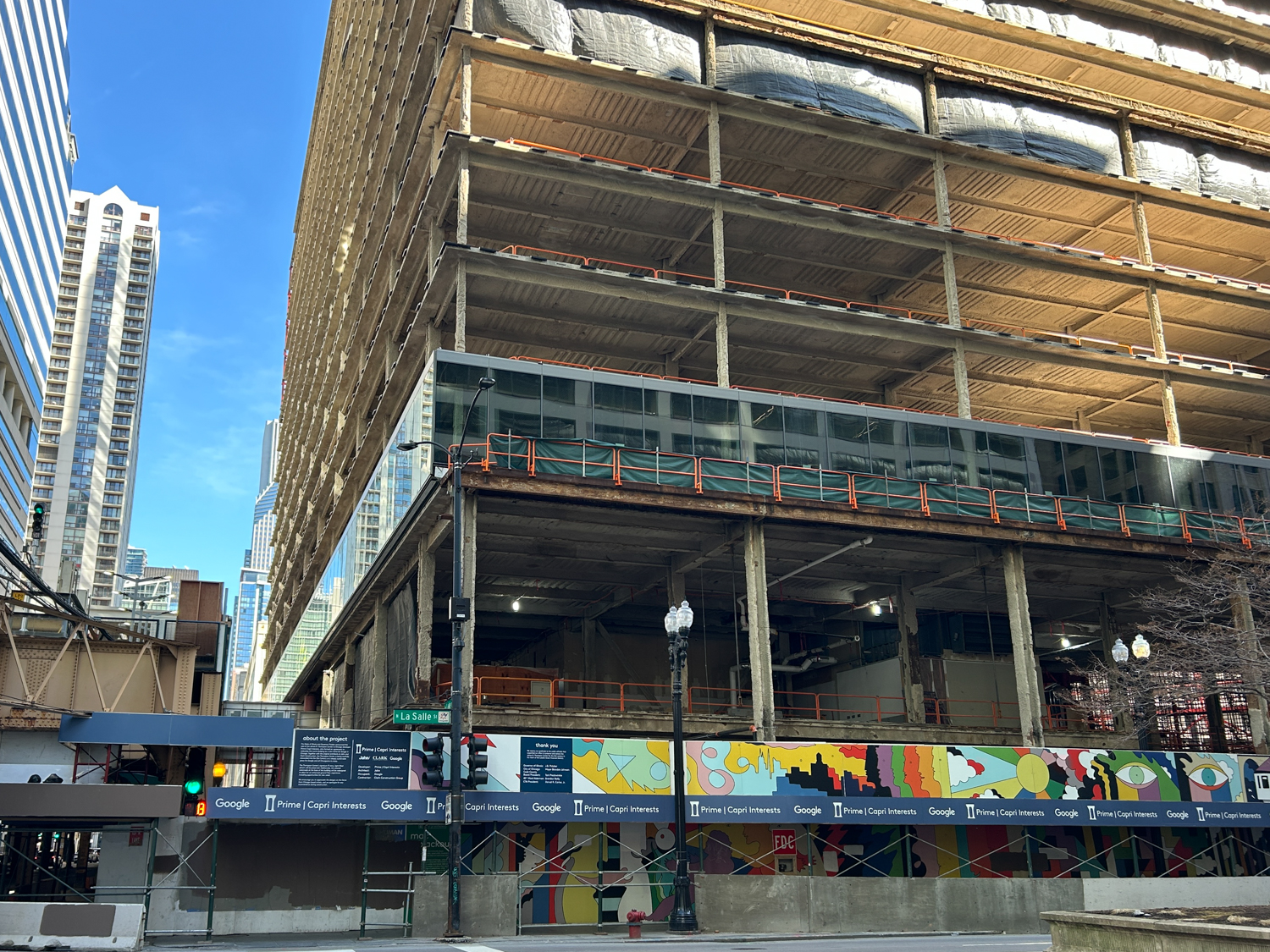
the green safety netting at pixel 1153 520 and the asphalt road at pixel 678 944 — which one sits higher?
the green safety netting at pixel 1153 520

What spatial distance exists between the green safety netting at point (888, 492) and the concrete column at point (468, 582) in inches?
500

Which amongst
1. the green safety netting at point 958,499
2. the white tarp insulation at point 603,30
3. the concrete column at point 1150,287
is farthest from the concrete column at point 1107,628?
the white tarp insulation at point 603,30

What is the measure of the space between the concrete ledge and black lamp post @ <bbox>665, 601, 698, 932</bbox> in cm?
969

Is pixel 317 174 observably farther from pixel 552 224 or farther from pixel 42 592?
pixel 42 592

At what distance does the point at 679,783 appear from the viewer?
2534 cm

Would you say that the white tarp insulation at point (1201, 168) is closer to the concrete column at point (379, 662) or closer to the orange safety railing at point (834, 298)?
the orange safety railing at point (834, 298)

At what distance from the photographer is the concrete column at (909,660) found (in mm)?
42344

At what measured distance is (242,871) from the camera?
24422 millimetres

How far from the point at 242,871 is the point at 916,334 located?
94.1 feet

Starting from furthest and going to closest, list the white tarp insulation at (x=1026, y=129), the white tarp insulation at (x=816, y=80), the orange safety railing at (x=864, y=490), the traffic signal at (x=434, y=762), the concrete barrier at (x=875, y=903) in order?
the white tarp insulation at (x=1026, y=129)
the white tarp insulation at (x=816, y=80)
the orange safety railing at (x=864, y=490)
the concrete barrier at (x=875, y=903)
the traffic signal at (x=434, y=762)

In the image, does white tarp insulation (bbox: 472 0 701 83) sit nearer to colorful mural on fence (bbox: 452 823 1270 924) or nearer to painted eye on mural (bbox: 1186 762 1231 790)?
colorful mural on fence (bbox: 452 823 1270 924)

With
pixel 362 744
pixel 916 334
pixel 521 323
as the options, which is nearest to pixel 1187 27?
pixel 916 334

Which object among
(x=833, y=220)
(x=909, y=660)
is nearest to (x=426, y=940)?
(x=909, y=660)

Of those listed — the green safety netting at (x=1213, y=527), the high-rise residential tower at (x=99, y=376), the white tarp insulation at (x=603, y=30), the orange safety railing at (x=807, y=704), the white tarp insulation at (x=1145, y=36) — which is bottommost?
the orange safety railing at (x=807, y=704)
